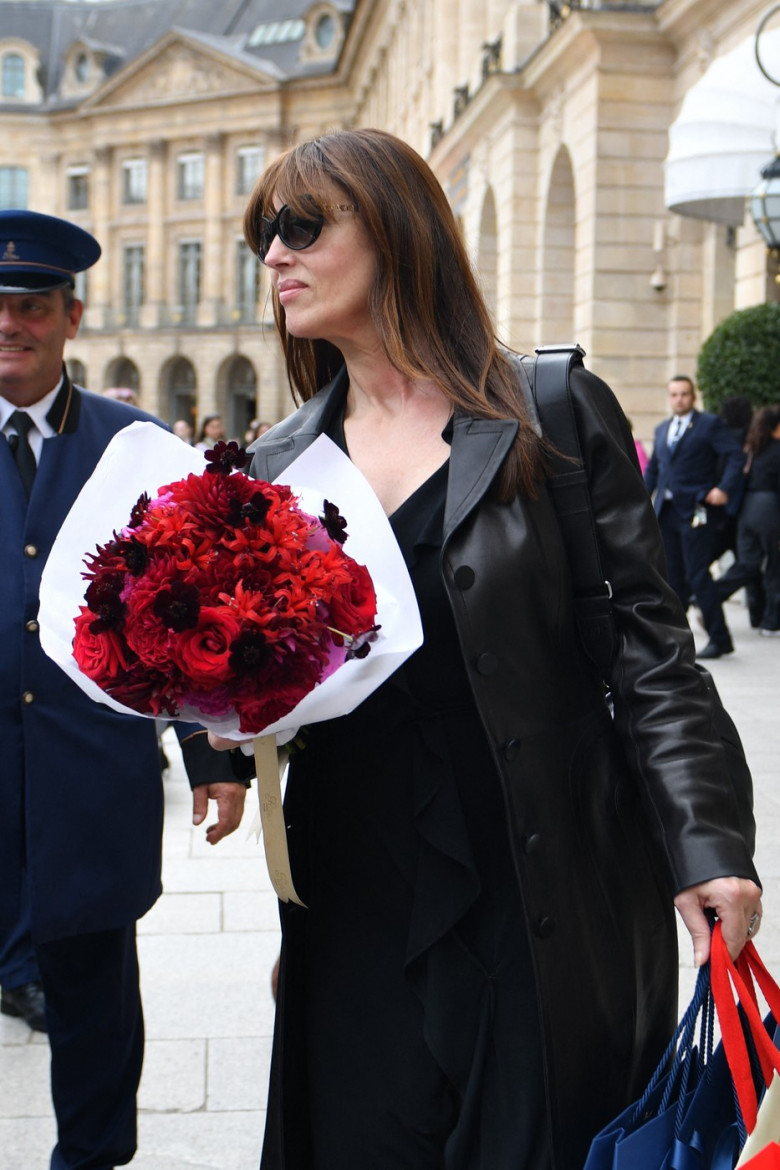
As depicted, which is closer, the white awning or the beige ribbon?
the beige ribbon

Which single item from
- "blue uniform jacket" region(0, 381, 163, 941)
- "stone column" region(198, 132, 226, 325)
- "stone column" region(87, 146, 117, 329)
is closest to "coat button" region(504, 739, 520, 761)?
"blue uniform jacket" region(0, 381, 163, 941)

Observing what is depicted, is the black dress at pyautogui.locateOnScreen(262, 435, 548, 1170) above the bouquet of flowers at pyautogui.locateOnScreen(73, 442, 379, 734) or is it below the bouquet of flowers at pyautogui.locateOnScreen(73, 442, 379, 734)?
below

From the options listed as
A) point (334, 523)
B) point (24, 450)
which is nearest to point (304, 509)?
point (334, 523)

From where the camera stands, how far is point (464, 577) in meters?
2.06

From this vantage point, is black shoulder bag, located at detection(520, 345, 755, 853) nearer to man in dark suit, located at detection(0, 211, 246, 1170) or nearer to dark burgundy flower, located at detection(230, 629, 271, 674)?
dark burgundy flower, located at detection(230, 629, 271, 674)

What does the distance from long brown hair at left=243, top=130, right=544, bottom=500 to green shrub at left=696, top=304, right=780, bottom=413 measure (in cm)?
1141

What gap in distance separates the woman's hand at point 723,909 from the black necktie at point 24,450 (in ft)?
5.73

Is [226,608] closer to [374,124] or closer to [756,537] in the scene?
[756,537]

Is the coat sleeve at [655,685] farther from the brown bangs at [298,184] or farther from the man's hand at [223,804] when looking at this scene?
the man's hand at [223,804]

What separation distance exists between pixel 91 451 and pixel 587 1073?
70.1 inches

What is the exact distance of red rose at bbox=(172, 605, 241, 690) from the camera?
185cm

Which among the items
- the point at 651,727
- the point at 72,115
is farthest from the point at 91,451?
the point at 72,115

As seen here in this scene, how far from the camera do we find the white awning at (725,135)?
14.3 m

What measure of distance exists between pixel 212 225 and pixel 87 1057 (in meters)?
66.9
